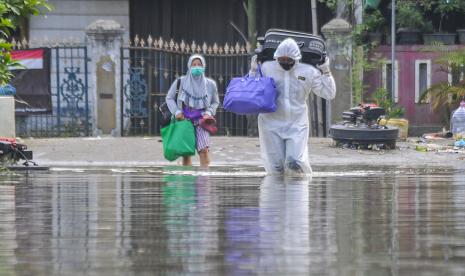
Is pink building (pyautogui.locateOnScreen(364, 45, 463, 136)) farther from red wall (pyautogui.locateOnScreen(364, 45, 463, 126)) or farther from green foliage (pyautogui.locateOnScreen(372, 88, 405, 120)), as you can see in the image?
green foliage (pyautogui.locateOnScreen(372, 88, 405, 120))

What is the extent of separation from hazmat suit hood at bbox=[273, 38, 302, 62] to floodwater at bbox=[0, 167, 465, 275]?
1.36m

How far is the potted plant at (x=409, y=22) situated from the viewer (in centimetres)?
2623

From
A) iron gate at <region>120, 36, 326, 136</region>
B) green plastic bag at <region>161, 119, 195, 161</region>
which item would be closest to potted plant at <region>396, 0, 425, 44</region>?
iron gate at <region>120, 36, 326, 136</region>

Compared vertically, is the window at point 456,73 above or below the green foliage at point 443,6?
below

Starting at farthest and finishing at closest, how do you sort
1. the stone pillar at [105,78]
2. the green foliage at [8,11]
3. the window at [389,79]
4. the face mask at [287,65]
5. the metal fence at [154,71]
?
the window at [389,79], the metal fence at [154,71], the stone pillar at [105,78], the green foliage at [8,11], the face mask at [287,65]

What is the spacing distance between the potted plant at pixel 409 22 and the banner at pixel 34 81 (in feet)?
23.4

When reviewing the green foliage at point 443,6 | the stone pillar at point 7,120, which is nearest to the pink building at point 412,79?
the green foliage at point 443,6

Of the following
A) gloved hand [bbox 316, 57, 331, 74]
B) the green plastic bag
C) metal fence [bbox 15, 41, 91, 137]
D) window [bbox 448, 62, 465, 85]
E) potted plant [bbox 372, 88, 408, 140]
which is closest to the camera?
gloved hand [bbox 316, 57, 331, 74]

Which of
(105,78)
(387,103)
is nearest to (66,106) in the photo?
(105,78)

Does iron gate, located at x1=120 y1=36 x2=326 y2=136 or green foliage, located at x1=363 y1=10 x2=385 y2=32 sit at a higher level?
green foliage, located at x1=363 y1=10 x2=385 y2=32

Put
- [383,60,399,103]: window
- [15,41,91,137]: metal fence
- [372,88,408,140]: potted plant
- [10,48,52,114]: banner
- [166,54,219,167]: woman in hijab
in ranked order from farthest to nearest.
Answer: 1. [383,60,399,103]: window
2. [10,48,52,114]: banner
3. [15,41,91,137]: metal fence
4. [372,88,408,140]: potted plant
5. [166,54,219,167]: woman in hijab

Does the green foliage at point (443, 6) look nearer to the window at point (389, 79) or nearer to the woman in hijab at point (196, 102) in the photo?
the window at point (389, 79)

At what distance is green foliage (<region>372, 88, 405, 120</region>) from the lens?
24.5 meters

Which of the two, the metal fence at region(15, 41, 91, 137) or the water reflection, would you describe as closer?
the water reflection
